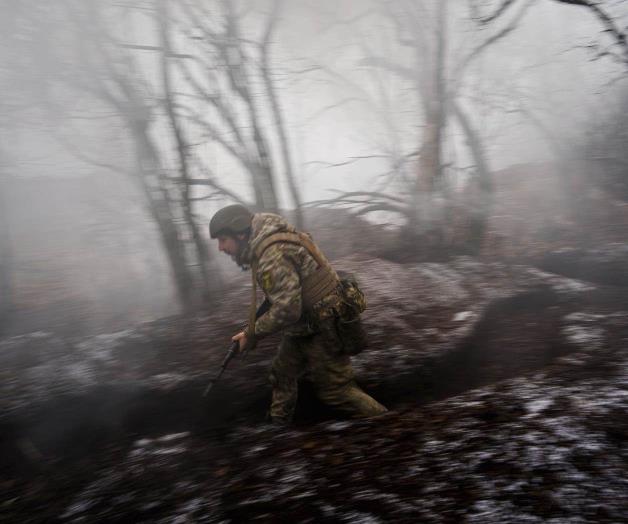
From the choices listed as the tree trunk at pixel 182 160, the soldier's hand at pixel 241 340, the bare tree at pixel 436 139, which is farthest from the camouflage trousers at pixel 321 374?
the bare tree at pixel 436 139

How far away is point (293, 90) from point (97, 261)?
7226 mm

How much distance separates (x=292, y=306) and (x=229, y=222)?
2.51ft

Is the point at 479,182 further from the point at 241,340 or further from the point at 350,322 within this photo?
the point at 241,340

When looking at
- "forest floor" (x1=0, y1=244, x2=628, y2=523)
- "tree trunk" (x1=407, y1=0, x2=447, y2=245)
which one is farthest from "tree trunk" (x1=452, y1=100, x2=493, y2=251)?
"forest floor" (x1=0, y1=244, x2=628, y2=523)

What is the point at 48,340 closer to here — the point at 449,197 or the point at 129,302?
the point at 129,302

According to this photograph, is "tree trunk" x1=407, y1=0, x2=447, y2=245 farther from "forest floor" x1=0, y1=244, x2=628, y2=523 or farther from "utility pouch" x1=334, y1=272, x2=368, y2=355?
"utility pouch" x1=334, y1=272, x2=368, y2=355

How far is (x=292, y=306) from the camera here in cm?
299

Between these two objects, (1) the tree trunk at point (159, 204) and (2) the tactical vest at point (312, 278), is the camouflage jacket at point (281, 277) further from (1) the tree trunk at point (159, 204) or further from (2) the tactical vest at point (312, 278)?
(1) the tree trunk at point (159, 204)

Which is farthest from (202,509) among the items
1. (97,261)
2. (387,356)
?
(97,261)

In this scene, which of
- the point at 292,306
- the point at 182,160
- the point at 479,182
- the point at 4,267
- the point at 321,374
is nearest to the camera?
the point at 292,306

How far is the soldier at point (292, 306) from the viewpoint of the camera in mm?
3014

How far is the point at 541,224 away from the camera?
34.8 ft

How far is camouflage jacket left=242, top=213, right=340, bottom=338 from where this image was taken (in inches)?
118

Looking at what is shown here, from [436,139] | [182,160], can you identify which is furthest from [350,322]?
[436,139]
